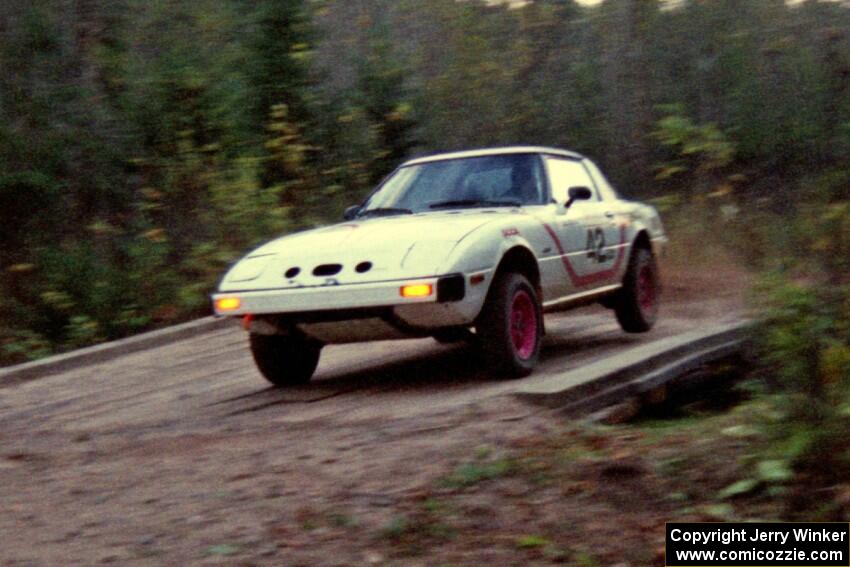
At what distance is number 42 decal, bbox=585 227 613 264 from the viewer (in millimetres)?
9422

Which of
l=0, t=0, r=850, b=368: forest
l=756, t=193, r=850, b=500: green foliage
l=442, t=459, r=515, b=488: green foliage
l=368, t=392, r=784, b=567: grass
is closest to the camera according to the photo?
l=368, t=392, r=784, b=567: grass

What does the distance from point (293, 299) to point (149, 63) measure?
8.37m

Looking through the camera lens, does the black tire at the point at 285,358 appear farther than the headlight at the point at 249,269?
Yes

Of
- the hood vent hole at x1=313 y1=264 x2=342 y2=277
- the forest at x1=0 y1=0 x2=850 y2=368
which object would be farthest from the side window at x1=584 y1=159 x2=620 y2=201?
the hood vent hole at x1=313 y1=264 x2=342 y2=277

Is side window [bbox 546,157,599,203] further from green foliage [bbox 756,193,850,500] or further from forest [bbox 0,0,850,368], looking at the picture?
green foliage [bbox 756,193,850,500]

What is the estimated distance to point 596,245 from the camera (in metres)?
9.55

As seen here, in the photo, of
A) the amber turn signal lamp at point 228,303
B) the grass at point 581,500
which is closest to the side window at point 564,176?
the amber turn signal lamp at point 228,303

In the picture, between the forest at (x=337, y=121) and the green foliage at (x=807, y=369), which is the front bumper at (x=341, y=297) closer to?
the forest at (x=337, y=121)

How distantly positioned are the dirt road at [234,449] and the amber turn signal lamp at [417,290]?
66cm

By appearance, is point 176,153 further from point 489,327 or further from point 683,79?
point 683,79

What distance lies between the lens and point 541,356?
379 inches

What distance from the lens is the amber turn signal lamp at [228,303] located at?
7.90m

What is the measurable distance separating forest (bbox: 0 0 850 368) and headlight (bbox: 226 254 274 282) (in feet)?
10.1

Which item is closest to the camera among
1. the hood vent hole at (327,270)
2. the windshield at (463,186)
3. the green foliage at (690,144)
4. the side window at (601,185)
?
the hood vent hole at (327,270)
